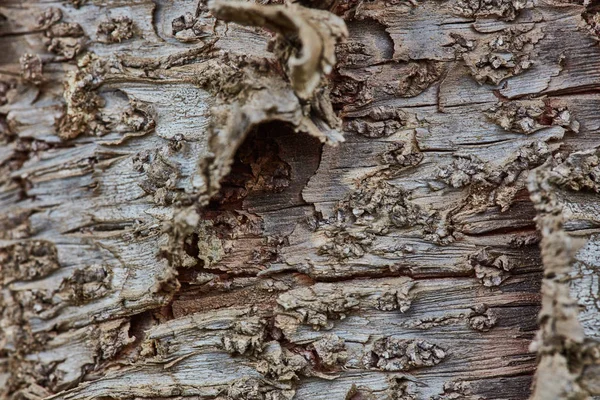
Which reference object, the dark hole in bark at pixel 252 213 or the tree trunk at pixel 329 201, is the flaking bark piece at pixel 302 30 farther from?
the dark hole in bark at pixel 252 213

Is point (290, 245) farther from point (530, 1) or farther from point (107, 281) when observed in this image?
point (530, 1)

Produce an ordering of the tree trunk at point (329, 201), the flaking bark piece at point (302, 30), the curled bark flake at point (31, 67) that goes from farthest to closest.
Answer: the curled bark flake at point (31, 67)
the tree trunk at point (329, 201)
the flaking bark piece at point (302, 30)

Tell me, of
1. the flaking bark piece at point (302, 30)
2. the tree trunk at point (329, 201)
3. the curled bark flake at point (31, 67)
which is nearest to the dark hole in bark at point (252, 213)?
the tree trunk at point (329, 201)

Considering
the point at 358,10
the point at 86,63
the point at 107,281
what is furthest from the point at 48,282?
the point at 358,10

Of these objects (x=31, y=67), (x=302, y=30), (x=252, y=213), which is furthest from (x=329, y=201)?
(x=31, y=67)

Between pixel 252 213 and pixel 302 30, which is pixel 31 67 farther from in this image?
pixel 302 30

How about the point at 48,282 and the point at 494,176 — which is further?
the point at 48,282
